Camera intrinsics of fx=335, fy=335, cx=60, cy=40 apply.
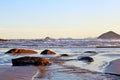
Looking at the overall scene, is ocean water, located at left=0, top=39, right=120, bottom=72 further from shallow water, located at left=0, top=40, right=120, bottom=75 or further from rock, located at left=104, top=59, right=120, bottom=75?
rock, located at left=104, top=59, right=120, bottom=75

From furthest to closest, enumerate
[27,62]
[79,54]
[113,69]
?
[79,54] → [27,62] → [113,69]

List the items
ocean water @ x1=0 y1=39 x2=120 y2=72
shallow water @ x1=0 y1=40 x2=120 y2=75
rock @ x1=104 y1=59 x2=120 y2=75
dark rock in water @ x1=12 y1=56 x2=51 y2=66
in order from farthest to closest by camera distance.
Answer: ocean water @ x1=0 y1=39 x2=120 y2=72 → shallow water @ x1=0 y1=40 x2=120 y2=75 → dark rock in water @ x1=12 y1=56 x2=51 y2=66 → rock @ x1=104 y1=59 x2=120 y2=75

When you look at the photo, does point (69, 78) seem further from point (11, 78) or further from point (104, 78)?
point (11, 78)

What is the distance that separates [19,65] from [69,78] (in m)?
7.08

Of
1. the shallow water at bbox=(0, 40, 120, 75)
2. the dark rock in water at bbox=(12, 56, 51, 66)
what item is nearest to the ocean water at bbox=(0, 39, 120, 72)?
the shallow water at bbox=(0, 40, 120, 75)

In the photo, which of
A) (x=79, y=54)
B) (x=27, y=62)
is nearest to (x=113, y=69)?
(x=27, y=62)

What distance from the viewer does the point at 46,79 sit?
14477 mm

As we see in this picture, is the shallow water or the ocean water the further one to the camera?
the ocean water

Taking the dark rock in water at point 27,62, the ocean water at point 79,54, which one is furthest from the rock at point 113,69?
the dark rock in water at point 27,62

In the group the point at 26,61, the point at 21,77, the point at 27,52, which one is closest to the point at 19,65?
the point at 26,61

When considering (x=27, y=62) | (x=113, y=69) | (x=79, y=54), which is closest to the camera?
(x=113, y=69)

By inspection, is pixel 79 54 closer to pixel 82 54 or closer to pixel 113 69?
pixel 82 54

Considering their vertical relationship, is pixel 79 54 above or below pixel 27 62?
below

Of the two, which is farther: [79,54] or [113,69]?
[79,54]
